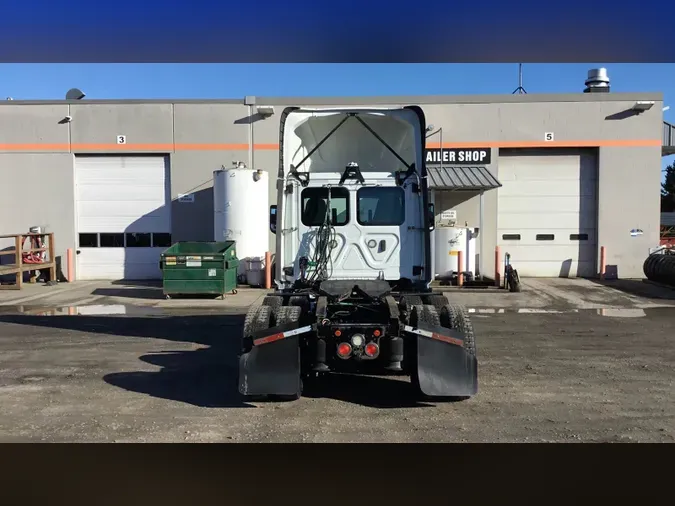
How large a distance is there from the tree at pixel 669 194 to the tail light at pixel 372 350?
60.3m

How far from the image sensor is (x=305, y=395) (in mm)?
6195

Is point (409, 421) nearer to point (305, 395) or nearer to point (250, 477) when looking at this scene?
point (305, 395)

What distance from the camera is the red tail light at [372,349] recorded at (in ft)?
18.0

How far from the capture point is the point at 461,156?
724 inches

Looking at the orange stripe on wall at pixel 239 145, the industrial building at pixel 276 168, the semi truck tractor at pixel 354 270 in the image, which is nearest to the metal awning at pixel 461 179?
the industrial building at pixel 276 168

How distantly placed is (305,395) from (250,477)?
12.3 feet

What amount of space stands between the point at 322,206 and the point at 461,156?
1196 cm

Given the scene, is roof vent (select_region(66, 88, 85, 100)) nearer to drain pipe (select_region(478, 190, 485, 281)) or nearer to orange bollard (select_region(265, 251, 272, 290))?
orange bollard (select_region(265, 251, 272, 290))

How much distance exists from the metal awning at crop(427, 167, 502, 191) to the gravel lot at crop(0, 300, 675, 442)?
715 cm

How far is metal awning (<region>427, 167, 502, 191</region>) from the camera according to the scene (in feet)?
53.8

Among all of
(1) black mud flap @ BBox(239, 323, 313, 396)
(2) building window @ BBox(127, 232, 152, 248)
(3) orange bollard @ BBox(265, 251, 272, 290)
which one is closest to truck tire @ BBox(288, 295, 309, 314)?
(1) black mud flap @ BBox(239, 323, 313, 396)

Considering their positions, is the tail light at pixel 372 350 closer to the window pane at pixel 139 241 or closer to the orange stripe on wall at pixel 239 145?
the orange stripe on wall at pixel 239 145
